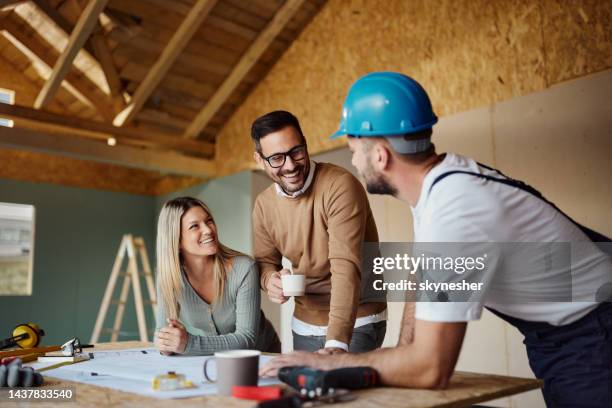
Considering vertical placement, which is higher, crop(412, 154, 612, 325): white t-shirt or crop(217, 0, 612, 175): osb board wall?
crop(217, 0, 612, 175): osb board wall

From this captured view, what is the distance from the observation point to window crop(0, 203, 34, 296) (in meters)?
5.98

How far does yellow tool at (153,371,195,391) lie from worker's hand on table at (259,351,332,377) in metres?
0.17

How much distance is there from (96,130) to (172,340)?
4287mm

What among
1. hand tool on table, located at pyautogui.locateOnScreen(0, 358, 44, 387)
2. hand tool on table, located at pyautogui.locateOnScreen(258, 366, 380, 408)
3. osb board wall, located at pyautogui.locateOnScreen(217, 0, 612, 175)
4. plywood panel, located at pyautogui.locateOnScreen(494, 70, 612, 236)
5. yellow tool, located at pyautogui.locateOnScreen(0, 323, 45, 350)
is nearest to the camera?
hand tool on table, located at pyautogui.locateOnScreen(258, 366, 380, 408)

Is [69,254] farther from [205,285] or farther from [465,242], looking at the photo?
[465,242]

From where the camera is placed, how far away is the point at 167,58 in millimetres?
5168

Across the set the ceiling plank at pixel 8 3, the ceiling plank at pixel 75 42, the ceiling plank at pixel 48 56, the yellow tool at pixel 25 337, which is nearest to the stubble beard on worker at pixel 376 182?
the yellow tool at pixel 25 337

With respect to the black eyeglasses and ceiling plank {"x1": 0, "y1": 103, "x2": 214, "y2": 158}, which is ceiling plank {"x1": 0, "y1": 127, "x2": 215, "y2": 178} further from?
the black eyeglasses

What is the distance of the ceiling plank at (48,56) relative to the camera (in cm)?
516

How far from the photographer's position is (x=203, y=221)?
7.39 feet

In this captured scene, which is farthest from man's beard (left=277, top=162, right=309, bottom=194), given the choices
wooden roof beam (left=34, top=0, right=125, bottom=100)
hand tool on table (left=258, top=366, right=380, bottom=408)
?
wooden roof beam (left=34, top=0, right=125, bottom=100)

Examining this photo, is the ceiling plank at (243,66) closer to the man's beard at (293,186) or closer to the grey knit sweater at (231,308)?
the man's beard at (293,186)

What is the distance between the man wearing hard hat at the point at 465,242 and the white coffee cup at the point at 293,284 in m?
0.57

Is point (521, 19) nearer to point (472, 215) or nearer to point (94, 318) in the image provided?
point (472, 215)
